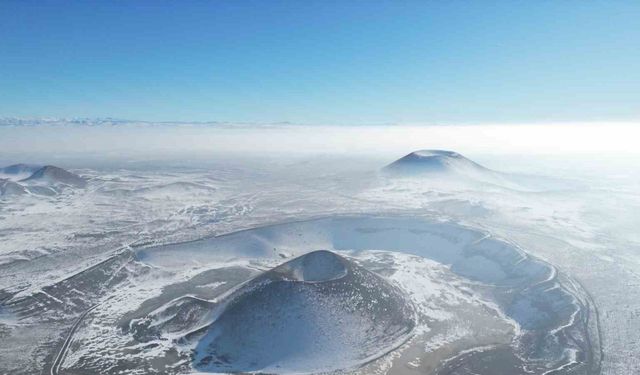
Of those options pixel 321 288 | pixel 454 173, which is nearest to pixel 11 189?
pixel 321 288

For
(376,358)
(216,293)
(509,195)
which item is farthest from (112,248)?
(509,195)

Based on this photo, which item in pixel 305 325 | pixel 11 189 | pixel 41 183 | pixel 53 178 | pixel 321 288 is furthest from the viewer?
pixel 53 178

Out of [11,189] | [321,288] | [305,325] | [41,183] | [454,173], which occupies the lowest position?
[305,325]

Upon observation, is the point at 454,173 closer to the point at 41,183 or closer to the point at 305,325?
the point at 305,325

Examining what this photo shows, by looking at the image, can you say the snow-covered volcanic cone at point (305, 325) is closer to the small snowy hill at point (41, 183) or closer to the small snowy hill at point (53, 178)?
the small snowy hill at point (41, 183)

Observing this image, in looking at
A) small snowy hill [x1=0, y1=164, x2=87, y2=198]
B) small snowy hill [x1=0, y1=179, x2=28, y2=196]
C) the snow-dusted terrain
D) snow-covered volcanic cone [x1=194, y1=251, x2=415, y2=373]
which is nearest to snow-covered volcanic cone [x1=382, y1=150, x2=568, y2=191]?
the snow-dusted terrain

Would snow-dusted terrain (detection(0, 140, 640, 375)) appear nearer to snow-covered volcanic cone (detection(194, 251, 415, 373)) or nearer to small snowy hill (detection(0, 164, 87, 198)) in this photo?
snow-covered volcanic cone (detection(194, 251, 415, 373))
